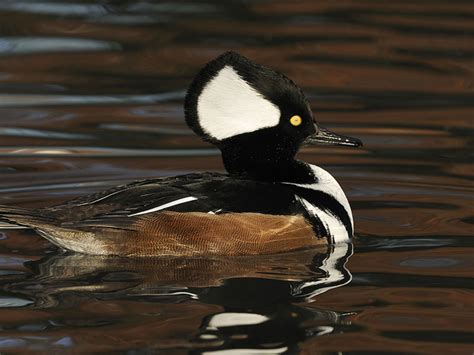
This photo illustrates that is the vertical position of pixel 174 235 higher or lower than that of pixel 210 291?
higher

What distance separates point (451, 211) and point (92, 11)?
7.00 meters

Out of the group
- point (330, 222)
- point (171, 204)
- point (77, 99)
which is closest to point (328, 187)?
point (330, 222)

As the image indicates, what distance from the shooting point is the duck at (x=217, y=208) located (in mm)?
7930

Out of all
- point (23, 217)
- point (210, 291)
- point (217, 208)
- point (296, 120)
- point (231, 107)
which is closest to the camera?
point (210, 291)

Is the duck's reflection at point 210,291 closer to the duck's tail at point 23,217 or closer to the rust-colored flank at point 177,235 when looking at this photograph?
the rust-colored flank at point 177,235

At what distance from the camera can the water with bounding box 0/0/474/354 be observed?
6762 millimetres

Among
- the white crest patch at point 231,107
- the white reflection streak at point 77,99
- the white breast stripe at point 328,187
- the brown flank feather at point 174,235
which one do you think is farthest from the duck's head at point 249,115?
the white reflection streak at point 77,99

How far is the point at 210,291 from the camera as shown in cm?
741

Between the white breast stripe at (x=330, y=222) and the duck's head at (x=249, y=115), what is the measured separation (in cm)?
45

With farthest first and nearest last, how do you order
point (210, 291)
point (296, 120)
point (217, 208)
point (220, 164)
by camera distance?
point (220, 164)
point (296, 120)
point (217, 208)
point (210, 291)

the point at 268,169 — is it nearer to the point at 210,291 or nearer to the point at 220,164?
the point at 210,291

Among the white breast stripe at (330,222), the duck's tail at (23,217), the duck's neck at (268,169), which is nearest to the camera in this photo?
the duck's tail at (23,217)

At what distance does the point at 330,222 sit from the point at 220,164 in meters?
2.30

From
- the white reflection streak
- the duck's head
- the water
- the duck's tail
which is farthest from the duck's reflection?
the white reflection streak
